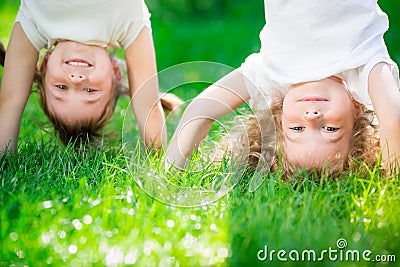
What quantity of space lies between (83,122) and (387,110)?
0.85 m

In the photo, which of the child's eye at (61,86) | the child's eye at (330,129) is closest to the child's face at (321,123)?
the child's eye at (330,129)

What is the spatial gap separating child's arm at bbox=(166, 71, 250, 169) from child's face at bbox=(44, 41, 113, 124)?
259 mm

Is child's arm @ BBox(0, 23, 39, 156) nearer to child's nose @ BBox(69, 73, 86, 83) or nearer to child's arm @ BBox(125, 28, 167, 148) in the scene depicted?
child's nose @ BBox(69, 73, 86, 83)

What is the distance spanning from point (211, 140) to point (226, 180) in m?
0.29

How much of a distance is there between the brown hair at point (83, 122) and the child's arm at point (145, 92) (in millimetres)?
78

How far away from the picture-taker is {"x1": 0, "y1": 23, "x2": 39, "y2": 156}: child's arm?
7.16ft

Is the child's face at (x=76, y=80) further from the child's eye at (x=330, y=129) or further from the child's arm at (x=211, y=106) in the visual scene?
the child's eye at (x=330, y=129)

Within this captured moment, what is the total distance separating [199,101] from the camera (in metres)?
2.13

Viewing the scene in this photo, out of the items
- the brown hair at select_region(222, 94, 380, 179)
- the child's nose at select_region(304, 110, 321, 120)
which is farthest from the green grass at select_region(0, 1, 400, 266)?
the child's nose at select_region(304, 110, 321, 120)

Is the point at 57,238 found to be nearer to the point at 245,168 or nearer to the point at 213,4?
the point at 245,168

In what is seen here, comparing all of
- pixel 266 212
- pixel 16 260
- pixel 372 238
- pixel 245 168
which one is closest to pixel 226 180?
pixel 245 168

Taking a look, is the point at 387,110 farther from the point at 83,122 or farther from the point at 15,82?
the point at 15,82

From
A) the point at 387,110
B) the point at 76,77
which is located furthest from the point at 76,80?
the point at 387,110

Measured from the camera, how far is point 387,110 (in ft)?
6.27
